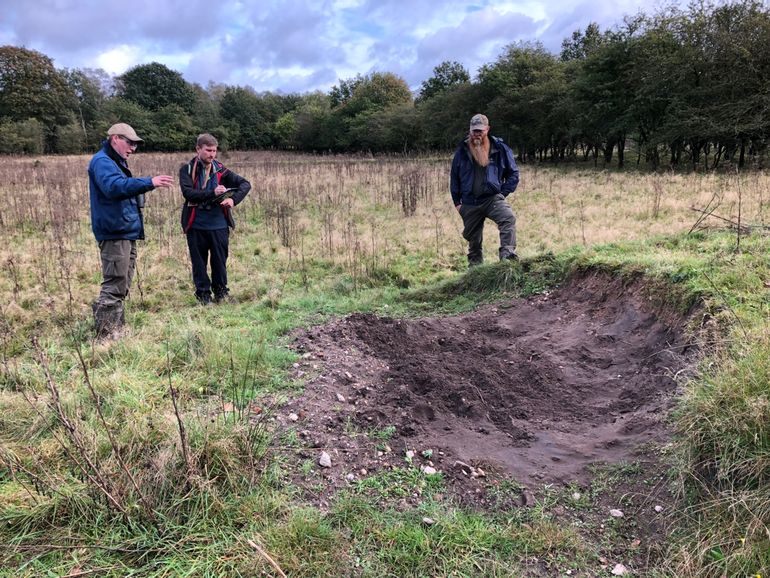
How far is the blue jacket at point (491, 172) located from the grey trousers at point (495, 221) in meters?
0.09

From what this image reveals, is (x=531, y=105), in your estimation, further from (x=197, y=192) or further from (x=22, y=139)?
(x=22, y=139)

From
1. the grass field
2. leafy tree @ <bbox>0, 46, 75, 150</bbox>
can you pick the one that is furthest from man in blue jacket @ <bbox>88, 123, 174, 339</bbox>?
leafy tree @ <bbox>0, 46, 75, 150</bbox>

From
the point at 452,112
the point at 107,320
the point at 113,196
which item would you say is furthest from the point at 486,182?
the point at 452,112

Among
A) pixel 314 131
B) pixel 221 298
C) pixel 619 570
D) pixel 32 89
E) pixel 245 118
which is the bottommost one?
pixel 619 570

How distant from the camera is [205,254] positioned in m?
6.07

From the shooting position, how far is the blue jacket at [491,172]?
21.3 ft

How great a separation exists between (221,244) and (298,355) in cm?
246

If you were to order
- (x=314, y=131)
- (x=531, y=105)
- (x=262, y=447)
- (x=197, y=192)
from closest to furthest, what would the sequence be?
(x=262, y=447) → (x=197, y=192) → (x=531, y=105) → (x=314, y=131)

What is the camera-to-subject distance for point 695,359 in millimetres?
3230

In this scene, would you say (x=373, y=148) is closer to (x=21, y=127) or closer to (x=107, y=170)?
(x=21, y=127)

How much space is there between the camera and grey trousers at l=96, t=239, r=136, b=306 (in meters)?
4.85

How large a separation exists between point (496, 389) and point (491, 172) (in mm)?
3674

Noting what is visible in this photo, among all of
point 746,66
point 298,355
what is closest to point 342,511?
point 298,355

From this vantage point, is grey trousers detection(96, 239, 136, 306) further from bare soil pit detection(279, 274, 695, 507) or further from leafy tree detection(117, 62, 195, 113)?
leafy tree detection(117, 62, 195, 113)
